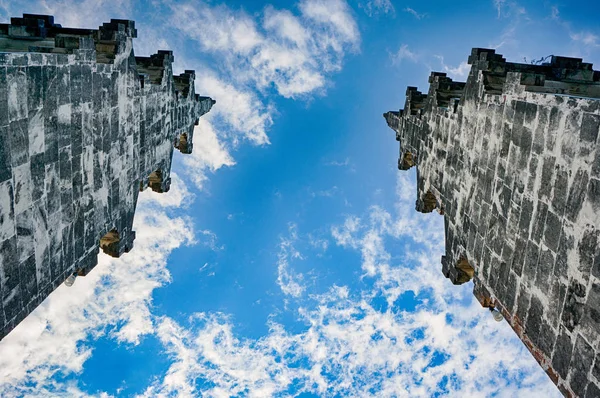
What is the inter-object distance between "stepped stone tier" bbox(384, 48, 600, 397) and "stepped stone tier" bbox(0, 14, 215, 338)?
7.40 metres

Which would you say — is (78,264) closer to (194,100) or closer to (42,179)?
(42,179)

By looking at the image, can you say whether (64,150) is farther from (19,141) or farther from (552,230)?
(552,230)

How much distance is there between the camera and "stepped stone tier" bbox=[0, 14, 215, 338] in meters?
6.63

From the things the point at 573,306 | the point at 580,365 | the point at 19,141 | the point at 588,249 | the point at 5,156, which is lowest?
the point at 580,365

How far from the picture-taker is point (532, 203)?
7.41 metres

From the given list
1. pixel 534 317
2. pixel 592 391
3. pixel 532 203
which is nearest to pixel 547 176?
pixel 532 203

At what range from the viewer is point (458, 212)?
36.8 feet

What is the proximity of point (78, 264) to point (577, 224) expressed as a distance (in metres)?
8.76

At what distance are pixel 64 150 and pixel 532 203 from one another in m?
7.73

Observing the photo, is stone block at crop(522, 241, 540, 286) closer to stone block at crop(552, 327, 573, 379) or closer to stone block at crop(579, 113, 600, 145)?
stone block at crop(552, 327, 573, 379)

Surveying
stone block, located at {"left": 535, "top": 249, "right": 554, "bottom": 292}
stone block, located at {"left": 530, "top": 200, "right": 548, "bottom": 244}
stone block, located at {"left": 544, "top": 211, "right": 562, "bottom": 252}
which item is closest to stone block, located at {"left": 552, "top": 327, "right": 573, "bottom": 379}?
stone block, located at {"left": 535, "top": 249, "right": 554, "bottom": 292}

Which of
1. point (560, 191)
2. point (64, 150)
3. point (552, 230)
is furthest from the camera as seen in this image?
point (64, 150)

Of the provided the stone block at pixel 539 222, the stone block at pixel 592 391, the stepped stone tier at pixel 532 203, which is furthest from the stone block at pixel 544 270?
the stone block at pixel 592 391

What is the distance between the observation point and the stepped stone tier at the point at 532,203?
6.01 metres
